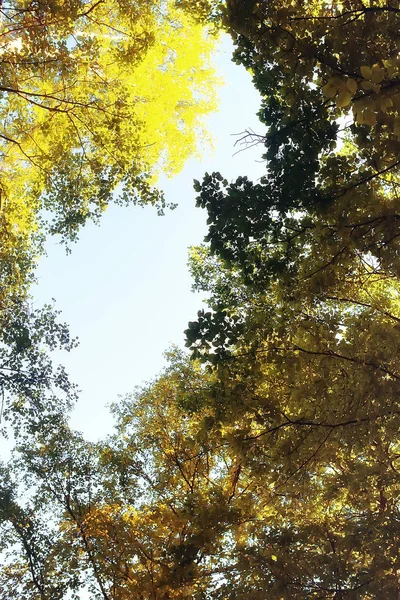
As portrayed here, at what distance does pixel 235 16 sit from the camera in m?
3.56

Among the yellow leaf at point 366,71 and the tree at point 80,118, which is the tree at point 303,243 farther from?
the tree at point 80,118

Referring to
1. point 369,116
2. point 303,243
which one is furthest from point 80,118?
point 369,116

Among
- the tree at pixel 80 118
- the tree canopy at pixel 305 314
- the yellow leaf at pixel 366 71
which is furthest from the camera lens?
the tree at pixel 80 118

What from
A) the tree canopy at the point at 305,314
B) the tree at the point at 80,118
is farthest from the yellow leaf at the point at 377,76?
the tree at the point at 80,118

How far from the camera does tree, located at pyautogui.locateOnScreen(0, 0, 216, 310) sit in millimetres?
7082

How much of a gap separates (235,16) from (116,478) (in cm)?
878

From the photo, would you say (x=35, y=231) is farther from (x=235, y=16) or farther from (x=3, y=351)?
(x=235, y=16)

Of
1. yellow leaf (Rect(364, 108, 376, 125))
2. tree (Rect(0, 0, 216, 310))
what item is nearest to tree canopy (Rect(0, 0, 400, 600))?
yellow leaf (Rect(364, 108, 376, 125))

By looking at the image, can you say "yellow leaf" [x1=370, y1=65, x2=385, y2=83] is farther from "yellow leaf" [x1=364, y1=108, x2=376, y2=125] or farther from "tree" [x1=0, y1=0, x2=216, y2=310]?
"tree" [x1=0, y1=0, x2=216, y2=310]

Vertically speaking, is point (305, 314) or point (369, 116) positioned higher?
point (305, 314)

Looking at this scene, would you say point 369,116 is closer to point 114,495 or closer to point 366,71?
point 366,71

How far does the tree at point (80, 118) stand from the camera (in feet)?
23.2

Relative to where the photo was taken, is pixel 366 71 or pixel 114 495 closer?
pixel 366 71

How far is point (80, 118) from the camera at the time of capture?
7977 millimetres
